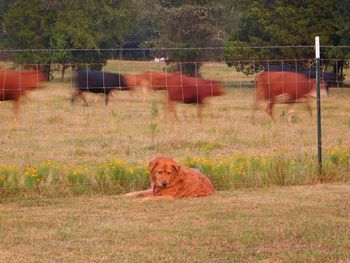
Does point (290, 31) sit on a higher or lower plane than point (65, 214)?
higher

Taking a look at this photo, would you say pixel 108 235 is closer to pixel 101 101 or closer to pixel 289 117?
pixel 289 117

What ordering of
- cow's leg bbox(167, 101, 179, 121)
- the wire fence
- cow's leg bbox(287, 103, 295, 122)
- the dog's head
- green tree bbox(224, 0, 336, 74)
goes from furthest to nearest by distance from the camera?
green tree bbox(224, 0, 336, 74)
cow's leg bbox(287, 103, 295, 122)
cow's leg bbox(167, 101, 179, 121)
the wire fence
the dog's head

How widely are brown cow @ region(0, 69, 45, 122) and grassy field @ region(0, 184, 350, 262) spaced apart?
11.8 ft

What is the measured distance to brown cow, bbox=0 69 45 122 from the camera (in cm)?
1378

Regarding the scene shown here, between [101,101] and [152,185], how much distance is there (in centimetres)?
1185

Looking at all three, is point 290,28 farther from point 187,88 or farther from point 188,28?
point 187,88

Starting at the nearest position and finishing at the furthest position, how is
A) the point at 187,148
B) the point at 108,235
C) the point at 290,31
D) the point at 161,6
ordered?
the point at 108,235
the point at 187,148
the point at 290,31
the point at 161,6

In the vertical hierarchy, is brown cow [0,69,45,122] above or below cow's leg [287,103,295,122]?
above

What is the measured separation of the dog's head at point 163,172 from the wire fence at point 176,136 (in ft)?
2.31

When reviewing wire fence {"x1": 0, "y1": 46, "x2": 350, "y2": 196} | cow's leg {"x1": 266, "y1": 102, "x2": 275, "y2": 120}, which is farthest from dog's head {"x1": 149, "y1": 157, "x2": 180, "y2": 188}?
cow's leg {"x1": 266, "y1": 102, "x2": 275, "y2": 120}

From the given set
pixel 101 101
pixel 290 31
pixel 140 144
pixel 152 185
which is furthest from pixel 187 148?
pixel 290 31

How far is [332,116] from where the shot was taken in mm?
20891

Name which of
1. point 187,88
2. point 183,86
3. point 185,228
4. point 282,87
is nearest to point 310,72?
point 282,87

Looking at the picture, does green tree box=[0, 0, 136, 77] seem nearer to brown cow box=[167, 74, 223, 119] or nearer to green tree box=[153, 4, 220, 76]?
green tree box=[153, 4, 220, 76]
